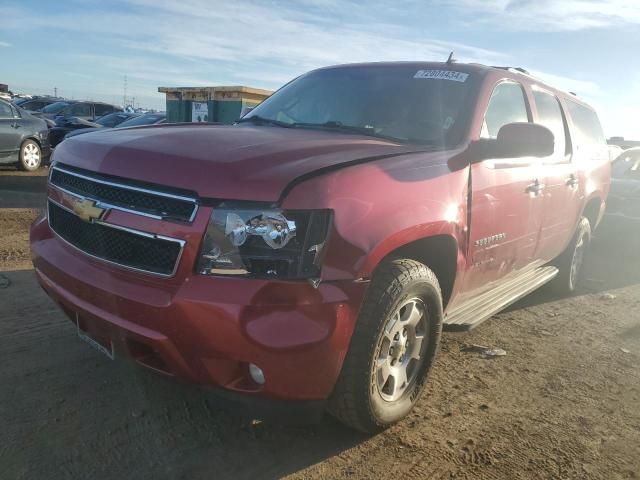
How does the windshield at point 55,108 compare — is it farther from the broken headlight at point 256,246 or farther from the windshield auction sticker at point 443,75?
the broken headlight at point 256,246

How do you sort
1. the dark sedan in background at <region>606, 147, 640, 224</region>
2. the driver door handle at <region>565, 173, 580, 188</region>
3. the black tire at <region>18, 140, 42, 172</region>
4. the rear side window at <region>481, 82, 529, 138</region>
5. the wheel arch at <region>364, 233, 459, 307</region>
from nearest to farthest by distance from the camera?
the wheel arch at <region>364, 233, 459, 307</region> < the rear side window at <region>481, 82, 529, 138</region> < the driver door handle at <region>565, 173, 580, 188</region> < the dark sedan in background at <region>606, 147, 640, 224</region> < the black tire at <region>18, 140, 42, 172</region>

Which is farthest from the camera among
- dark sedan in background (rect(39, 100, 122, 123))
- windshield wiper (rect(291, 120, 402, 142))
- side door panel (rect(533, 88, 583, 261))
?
dark sedan in background (rect(39, 100, 122, 123))

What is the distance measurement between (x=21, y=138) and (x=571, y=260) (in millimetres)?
10912

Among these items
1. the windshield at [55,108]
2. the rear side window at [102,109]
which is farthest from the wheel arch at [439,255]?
the windshield at [55,108]

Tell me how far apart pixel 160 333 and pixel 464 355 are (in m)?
2.55

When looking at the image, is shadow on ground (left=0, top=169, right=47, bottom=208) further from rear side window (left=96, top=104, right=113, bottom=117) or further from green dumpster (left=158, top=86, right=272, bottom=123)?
rear side window (left=96, top=104, right=113, bottom=117)

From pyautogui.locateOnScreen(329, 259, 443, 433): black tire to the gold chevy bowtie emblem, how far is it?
4.17 feet

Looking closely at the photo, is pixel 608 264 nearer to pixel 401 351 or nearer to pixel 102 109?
pixel 401 351

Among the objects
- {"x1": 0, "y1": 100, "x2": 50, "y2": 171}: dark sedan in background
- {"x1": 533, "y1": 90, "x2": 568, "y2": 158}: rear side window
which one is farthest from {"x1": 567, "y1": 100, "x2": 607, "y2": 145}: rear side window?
{"x1": 0, "y1": 100, "x2": 50, "y2": 171}: dark sedan in background

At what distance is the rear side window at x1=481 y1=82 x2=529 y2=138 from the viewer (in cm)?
359

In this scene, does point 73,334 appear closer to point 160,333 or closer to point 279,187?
point 160,333

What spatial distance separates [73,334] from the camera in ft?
12.5

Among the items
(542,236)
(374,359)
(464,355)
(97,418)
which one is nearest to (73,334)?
(97,418)

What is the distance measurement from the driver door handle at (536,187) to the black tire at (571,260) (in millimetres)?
1775
